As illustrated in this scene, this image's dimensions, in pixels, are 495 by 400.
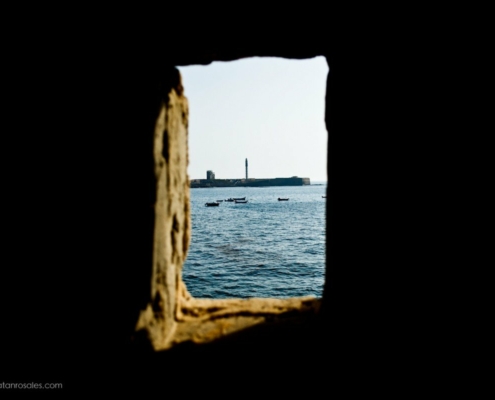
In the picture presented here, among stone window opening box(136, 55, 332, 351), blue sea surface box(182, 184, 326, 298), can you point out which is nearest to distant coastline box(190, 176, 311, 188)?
blue sea surface box(182, 184, 326, 298)

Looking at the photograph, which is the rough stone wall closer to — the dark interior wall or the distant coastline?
the dark interior wall

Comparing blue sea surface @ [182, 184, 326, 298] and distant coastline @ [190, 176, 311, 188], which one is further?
distant coastline @ [190, 176, 311, 188]

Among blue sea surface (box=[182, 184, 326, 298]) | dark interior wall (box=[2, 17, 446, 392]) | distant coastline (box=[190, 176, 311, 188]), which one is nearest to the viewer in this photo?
dark interior wall (box=[2, 17, 446, 392])

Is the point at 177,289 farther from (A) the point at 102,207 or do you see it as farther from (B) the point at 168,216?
(A) the point at 102,207

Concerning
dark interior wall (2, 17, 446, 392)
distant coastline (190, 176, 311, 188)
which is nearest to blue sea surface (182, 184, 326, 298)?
dark interior wall (2, 17, 446, 392)

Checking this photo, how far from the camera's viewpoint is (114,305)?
2168 mm

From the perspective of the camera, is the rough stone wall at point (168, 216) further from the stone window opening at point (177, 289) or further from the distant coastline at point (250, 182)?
the distant coastline at point (250, 182)

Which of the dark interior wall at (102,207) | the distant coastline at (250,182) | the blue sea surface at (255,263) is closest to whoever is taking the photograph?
the dark interior wall at (102,207)

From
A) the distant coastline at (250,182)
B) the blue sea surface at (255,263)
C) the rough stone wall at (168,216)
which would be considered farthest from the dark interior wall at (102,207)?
the distant coastline at (250,182)

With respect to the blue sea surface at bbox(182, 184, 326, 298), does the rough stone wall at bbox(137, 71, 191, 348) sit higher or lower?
higher

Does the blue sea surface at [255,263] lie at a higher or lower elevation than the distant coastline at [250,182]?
lower

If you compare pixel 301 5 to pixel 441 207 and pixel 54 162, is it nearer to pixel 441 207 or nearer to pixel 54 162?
pixel 441 207

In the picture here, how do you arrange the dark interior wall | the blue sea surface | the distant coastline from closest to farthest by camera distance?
the dark interior wall < the blue sea surface < the distant coastline

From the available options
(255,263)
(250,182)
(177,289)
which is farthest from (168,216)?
(250,182)
